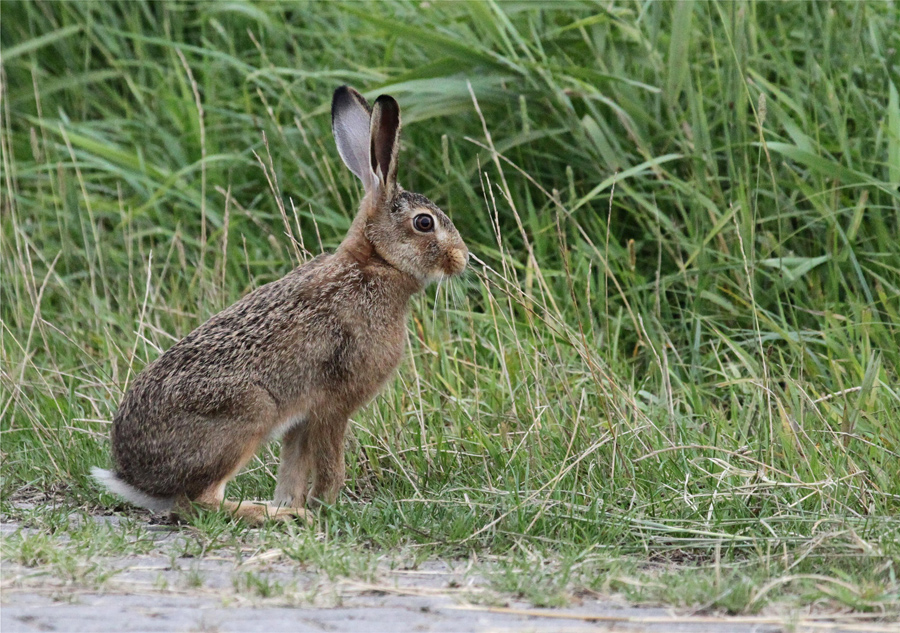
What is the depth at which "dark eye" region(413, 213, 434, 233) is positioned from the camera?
15.0 ft

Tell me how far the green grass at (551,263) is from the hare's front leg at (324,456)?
0.44 ft

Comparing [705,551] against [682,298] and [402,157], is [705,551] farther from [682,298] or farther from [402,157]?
[402,157]

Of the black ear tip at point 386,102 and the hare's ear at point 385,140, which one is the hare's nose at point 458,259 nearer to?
the hare's ear at point 385,140

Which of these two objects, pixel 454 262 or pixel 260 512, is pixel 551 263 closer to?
pixel 454 262

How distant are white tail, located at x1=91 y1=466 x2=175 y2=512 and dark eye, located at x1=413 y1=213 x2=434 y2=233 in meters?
1.30

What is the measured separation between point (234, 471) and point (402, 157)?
2982mm

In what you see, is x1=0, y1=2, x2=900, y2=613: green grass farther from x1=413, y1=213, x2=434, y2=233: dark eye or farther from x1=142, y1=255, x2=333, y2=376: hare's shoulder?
x1=142, y1=255, x2=333, y2=376: hare's shoulder

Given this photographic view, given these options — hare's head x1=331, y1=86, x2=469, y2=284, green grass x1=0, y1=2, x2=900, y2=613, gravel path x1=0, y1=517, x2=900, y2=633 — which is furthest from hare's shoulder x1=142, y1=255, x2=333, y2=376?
gravel path x1=0, y1=517, x2=900, y2=633

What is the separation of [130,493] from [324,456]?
65 centimetres

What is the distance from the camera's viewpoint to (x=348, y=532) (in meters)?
3.86

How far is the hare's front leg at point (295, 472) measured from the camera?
14.2 ft

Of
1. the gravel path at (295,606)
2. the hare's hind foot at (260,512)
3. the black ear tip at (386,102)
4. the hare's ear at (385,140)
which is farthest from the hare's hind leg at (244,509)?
the black ear tip at (386,102)

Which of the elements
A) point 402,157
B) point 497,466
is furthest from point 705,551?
point 402,157

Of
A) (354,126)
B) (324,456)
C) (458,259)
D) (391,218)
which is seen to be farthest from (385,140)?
(324,456)
